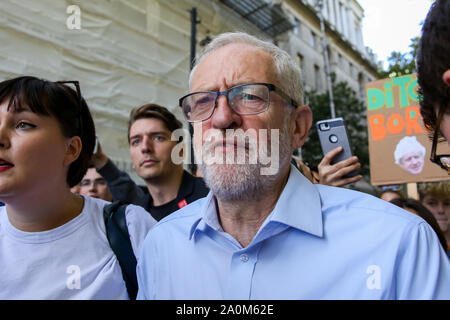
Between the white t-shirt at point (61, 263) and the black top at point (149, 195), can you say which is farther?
the black top at point (149, 195)

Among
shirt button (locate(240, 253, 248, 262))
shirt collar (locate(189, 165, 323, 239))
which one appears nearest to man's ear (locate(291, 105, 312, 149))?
shirt collar (locate(189, 165, 323, 239))

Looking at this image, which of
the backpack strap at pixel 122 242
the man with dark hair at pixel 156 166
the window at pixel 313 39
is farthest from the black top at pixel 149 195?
the window at pixel 313 39

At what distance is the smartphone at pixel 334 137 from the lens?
176 cm

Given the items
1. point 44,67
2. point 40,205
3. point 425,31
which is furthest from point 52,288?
point 44,67

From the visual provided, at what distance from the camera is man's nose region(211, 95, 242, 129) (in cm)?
122

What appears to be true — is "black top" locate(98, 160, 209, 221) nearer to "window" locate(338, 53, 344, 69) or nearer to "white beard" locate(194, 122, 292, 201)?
"white beard" locate(194, 122, 292, 201)

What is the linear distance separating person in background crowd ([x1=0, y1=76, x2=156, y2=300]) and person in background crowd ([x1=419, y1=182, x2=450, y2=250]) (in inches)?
118

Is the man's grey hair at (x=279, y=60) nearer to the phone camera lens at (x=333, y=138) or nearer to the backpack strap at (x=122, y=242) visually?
the phone camera lens at (x=333, y=138)

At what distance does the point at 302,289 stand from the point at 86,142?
1128mm

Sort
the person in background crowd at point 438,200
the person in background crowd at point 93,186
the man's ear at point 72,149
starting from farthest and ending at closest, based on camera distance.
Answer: the person in background crowd at point 438,200 < the person in background crowd at point 93,186 < the man's ear at point 72,149

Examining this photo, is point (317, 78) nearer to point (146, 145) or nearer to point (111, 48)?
point (111, 48)

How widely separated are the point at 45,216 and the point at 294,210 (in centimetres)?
92

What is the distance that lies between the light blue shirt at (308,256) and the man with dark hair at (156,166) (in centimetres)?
117
